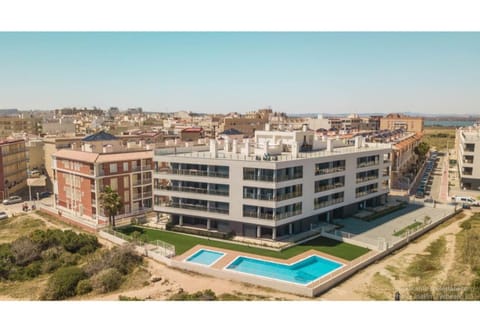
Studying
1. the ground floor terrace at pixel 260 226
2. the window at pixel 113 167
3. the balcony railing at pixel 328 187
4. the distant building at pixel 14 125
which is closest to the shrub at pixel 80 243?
the ground floor terrace at pixel 260 226

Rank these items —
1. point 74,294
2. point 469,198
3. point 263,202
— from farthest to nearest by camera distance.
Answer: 1. point 469,198
2. point 263,202
3. point 74,294

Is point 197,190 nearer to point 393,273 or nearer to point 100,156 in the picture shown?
point 100,156

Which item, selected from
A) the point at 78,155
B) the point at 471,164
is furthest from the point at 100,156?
the point at 471,164

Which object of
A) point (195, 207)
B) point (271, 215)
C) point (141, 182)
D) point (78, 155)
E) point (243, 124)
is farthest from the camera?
point (243, 124)

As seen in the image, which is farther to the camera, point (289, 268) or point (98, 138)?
point (98, 138)

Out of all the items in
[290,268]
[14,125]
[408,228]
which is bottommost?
[290,268]

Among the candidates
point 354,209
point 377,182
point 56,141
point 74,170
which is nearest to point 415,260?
point 354,209

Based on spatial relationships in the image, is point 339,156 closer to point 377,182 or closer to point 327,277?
point 377,182
